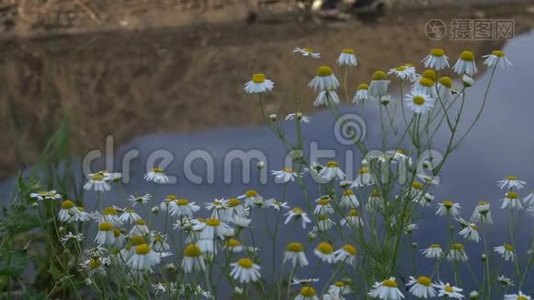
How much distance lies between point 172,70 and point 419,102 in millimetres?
2918

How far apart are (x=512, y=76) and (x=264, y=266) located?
6.79ft

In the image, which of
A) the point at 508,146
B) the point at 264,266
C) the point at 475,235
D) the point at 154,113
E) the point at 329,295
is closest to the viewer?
the point at 329,295

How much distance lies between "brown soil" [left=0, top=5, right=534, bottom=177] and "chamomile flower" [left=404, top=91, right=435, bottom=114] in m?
1.78

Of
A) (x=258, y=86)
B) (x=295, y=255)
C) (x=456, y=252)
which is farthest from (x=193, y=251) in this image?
(x=456, y=252)

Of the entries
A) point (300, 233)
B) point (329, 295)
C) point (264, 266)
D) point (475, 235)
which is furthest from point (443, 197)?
point (329, 295)

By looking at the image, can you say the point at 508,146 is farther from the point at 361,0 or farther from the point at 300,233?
the point at 361,0

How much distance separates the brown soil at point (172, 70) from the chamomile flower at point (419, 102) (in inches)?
70.1

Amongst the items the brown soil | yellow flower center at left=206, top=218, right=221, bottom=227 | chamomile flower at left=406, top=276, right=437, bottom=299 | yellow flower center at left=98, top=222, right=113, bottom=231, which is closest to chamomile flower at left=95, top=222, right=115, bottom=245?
yellow flower center at left=98, top=222, right=113, bottom=231

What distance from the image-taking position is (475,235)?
1433 mm

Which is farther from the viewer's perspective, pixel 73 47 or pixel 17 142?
pixel 73 47

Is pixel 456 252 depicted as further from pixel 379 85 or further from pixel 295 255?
pixel 295 255

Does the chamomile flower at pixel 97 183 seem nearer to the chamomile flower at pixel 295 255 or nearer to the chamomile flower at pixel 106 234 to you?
the chamomile flower at pixel 106 234

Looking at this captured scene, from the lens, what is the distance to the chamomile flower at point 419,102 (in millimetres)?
1172

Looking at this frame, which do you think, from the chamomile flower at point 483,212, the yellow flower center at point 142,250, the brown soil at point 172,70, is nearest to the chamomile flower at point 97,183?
the yellow flower center at point 142,250
